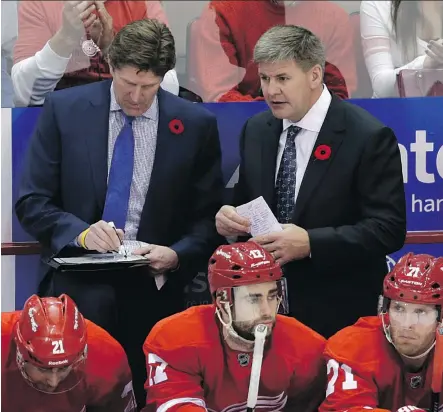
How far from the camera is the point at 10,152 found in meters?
4.12

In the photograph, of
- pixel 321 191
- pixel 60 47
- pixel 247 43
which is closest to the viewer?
pixel 321 191

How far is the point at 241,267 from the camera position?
3459mm

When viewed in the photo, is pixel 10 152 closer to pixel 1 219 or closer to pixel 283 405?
pixel 1 219

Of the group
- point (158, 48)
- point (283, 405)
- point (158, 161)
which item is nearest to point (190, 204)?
point (158, 161)

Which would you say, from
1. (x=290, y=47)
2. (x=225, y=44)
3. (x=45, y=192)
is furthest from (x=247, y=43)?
(x=45, y=192)

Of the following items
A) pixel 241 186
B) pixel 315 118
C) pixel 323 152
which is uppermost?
pixel 315 118

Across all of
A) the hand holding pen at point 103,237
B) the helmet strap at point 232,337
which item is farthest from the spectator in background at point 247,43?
the helmet strap at point 232,337

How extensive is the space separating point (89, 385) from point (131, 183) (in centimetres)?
70

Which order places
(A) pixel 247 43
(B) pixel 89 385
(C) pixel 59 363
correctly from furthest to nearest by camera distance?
1. (A) pixel 247 43
2. (B) pixel 89 385
3. (C) pixel 59 363

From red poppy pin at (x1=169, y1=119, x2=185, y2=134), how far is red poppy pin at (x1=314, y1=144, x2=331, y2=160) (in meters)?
0.45

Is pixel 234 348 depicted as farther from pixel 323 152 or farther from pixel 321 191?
pixel 323 152

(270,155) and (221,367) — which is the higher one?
(270,155)

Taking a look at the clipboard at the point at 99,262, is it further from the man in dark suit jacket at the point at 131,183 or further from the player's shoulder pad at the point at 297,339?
the player's shoulder pad at the point at 297,339

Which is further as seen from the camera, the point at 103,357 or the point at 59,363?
the point at 103,357
